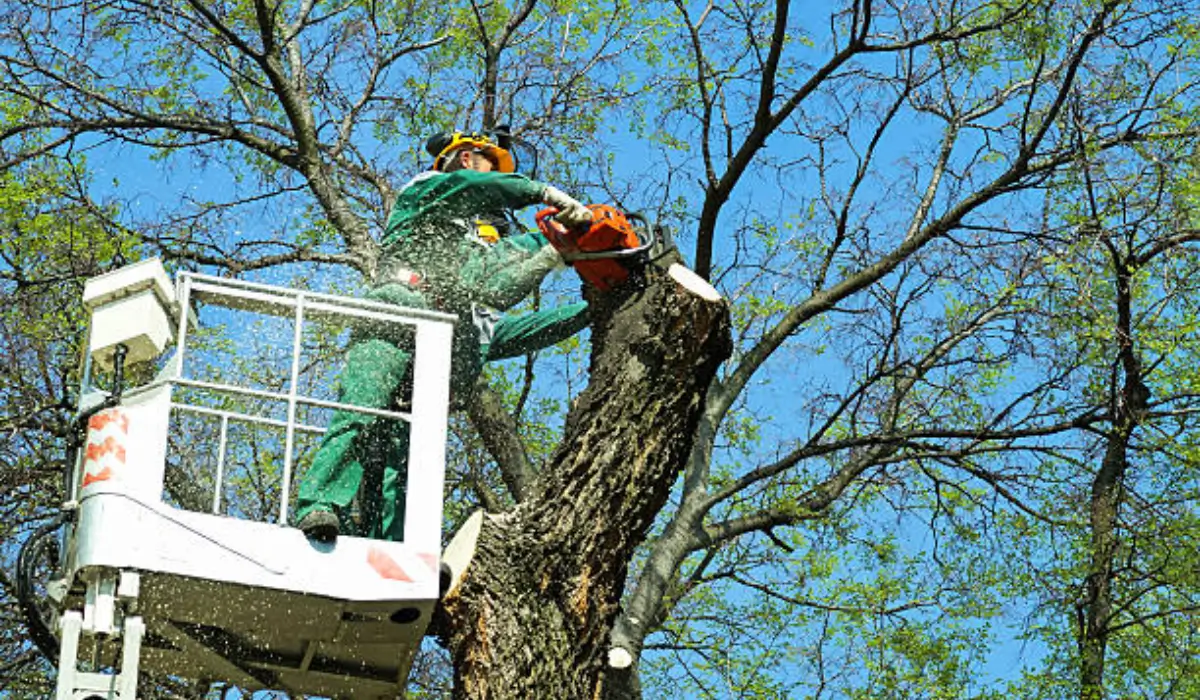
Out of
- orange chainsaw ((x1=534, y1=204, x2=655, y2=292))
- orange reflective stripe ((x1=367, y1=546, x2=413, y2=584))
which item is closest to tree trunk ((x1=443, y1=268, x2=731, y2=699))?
orange chainsaw ((x1=534, y1=204, x2=655, y2=292))

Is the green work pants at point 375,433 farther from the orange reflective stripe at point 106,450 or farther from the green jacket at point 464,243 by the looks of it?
the orange reflective stripe at point 106,450

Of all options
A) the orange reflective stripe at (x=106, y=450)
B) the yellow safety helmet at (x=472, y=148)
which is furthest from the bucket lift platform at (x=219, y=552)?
the yellow safety helmet at (x=472, y=148)

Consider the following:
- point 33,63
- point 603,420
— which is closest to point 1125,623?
point 603,420

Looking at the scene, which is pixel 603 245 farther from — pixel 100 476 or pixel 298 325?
pixel 100 476

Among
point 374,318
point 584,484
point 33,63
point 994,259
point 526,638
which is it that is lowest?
point 526,638

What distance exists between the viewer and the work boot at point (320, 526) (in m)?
7.79

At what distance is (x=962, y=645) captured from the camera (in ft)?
48.4

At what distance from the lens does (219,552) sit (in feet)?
25.0

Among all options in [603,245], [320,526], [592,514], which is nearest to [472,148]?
[603,245]

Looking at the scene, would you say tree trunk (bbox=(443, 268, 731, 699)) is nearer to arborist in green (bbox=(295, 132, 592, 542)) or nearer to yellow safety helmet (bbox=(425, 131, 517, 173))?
arborist in green (bbox=(295, 132, 592, 542))

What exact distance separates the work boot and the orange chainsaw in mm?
1639

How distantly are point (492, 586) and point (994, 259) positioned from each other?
6692 millimetres

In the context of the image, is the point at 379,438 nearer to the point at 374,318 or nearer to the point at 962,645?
the point at 374,318

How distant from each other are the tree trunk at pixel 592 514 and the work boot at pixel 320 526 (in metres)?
0.61
